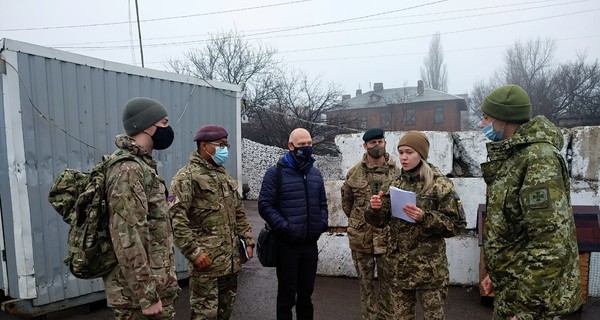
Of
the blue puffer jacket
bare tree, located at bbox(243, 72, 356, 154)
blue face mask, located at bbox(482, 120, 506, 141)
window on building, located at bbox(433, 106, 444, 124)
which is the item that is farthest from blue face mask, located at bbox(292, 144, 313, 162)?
window on building, located at bbox(433, 106, 444, 124)

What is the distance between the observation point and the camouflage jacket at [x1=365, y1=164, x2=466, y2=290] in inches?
112

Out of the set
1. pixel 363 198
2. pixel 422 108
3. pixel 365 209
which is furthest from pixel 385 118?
pixel 365 209

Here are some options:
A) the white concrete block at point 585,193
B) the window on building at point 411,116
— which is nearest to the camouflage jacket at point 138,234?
the white concrete block at point 585,193

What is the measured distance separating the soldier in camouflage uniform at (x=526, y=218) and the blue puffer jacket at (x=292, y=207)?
158 centimetres

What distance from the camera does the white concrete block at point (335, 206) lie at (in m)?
5.59

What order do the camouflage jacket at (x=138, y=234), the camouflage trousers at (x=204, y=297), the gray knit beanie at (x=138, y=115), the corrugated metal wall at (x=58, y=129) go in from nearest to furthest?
the camouflage jacket at (x=138, y=234) → the gray knit beanie at (x=138, y=115) → the camouflage trousers at (x=204, y=297) → the corrugated metal wall at (x=58, y=129)

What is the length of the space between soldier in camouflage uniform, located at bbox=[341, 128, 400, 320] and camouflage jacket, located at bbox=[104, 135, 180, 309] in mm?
1924

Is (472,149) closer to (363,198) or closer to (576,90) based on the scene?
(363,198)

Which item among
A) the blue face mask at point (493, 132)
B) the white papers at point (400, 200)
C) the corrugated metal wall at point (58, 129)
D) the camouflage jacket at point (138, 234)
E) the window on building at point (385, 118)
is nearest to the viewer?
the camouflage jacket at point (138, 234)

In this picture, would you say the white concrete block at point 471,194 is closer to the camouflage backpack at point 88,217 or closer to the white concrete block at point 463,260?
the white concrete block at point 463,260

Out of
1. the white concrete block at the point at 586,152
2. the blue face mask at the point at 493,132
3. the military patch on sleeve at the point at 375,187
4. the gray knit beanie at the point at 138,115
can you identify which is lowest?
the military patch on sleeve at the point at 375,187

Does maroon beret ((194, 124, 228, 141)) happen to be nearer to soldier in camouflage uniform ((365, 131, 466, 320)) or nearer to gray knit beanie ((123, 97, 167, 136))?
gray knit beanie ((123, 97, 167, 136))

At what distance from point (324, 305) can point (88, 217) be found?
10.6 ft

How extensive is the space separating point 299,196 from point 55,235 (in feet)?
8.27
